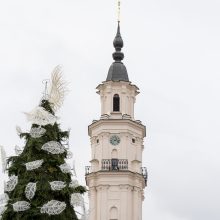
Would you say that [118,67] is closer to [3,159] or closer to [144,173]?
[144,173]

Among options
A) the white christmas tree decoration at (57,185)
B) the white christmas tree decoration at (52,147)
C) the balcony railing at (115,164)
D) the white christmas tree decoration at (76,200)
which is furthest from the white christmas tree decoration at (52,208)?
the balcony railing at (115,164)

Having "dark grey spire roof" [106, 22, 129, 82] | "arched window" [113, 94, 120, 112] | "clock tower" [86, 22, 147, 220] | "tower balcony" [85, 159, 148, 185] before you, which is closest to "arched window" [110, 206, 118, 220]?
"clock tower" [86, 22, 147, 220]

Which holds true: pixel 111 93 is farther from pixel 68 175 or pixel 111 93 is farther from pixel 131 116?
pixel 68 175

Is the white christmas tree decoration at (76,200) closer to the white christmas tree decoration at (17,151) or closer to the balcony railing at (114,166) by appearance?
the white christmas tree decoration at (17,151)

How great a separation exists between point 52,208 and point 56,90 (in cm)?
445

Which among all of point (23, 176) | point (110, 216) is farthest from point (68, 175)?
point (110, 216)

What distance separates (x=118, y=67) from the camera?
236 feet

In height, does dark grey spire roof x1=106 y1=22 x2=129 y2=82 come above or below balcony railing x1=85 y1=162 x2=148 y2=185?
above

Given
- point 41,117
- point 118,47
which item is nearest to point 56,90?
point 41,117

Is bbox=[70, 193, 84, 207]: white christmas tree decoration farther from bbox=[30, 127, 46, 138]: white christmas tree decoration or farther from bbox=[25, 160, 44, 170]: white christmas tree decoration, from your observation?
bbox=[30, 127, 46, 138]: white christmas tree decoration

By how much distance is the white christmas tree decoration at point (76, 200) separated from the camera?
27.5 meters

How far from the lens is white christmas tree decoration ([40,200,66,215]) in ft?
87.9

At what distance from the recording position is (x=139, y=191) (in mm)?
67875

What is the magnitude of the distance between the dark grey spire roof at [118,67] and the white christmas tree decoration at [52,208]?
4441 cm
